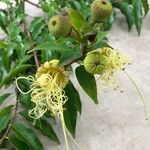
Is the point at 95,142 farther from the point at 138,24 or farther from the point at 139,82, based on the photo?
the point at 138,24

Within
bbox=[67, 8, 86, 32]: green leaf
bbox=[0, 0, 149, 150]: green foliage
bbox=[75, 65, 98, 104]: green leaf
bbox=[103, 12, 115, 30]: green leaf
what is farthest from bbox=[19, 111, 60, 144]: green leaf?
bbox=[103, 12, 115, 30]: green leaf

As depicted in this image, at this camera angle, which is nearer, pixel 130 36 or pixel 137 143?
pixel 137 143

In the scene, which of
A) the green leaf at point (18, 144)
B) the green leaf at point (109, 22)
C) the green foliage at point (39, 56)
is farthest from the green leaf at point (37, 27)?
the green leaf at point (18, 144)

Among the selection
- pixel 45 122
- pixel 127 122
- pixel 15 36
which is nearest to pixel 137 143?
pixel 127 122

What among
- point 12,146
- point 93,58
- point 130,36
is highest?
point 93,58

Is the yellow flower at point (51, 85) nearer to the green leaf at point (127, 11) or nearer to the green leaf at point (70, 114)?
the green leaf at point (70, 114)

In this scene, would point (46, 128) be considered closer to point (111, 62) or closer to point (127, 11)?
point (111, 62)
